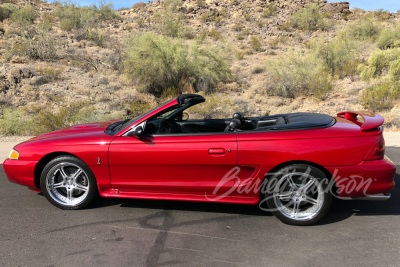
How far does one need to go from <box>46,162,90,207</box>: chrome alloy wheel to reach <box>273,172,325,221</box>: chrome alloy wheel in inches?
95.8

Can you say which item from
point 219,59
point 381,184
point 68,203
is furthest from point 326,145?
point 219,59

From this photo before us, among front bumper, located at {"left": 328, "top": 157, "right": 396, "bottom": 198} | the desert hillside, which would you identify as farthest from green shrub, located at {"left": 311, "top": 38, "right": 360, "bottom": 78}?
front bumper, located at {"left": 328, "top": 157, "right": 396, "bottom": 198}

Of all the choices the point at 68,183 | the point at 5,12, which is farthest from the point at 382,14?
the point at 68,183

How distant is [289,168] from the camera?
3.78 m

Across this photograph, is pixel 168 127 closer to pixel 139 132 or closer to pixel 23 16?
pixel 139 132

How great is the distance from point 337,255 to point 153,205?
2.37 meters

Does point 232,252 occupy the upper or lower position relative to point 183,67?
lower

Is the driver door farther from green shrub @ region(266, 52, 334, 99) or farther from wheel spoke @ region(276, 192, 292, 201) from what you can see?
green shrub @ region(266, 52, 334, 99)

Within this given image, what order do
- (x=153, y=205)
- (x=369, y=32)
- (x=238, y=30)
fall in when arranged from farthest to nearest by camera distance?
(x=238, y=30)
(x=369, y=32)
(x=153, y=205)

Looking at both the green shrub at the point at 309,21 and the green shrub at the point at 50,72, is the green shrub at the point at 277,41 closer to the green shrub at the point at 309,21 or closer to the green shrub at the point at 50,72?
A: the green shrub at the point at 309,21

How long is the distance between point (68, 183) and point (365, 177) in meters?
3.65

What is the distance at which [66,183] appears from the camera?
4.37 meters

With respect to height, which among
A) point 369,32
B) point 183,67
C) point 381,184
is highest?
point 369,32

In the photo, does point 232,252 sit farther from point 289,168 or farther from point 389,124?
point 389,124
